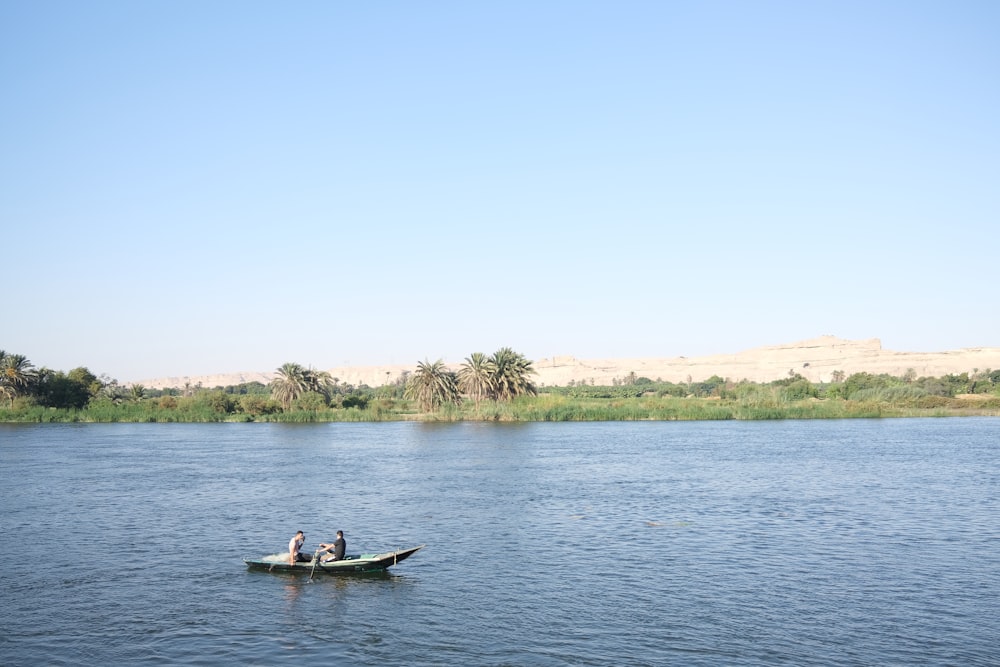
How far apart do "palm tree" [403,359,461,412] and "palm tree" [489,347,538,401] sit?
6859 millimetres

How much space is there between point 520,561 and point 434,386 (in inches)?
3535

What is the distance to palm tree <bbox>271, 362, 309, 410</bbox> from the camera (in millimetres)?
126688

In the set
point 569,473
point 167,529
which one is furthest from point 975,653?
point 569,473

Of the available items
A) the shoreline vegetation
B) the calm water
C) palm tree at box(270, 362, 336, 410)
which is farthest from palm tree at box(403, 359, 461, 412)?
the calm water

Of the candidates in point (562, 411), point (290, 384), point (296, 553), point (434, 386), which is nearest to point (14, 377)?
point (290, 384)

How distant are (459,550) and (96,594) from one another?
1295cm

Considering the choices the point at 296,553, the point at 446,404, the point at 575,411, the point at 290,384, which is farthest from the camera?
the point at 290,384

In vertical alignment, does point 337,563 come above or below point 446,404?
below

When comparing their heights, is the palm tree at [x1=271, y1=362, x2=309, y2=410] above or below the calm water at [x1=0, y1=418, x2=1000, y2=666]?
above

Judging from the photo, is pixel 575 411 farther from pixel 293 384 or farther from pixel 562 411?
pixel 293 384

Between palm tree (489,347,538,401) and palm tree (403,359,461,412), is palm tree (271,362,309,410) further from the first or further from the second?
palm tree (489,347,538,401)

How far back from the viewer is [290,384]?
127 metres

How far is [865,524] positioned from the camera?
39.0 meters

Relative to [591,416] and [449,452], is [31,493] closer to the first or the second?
[449,452]
